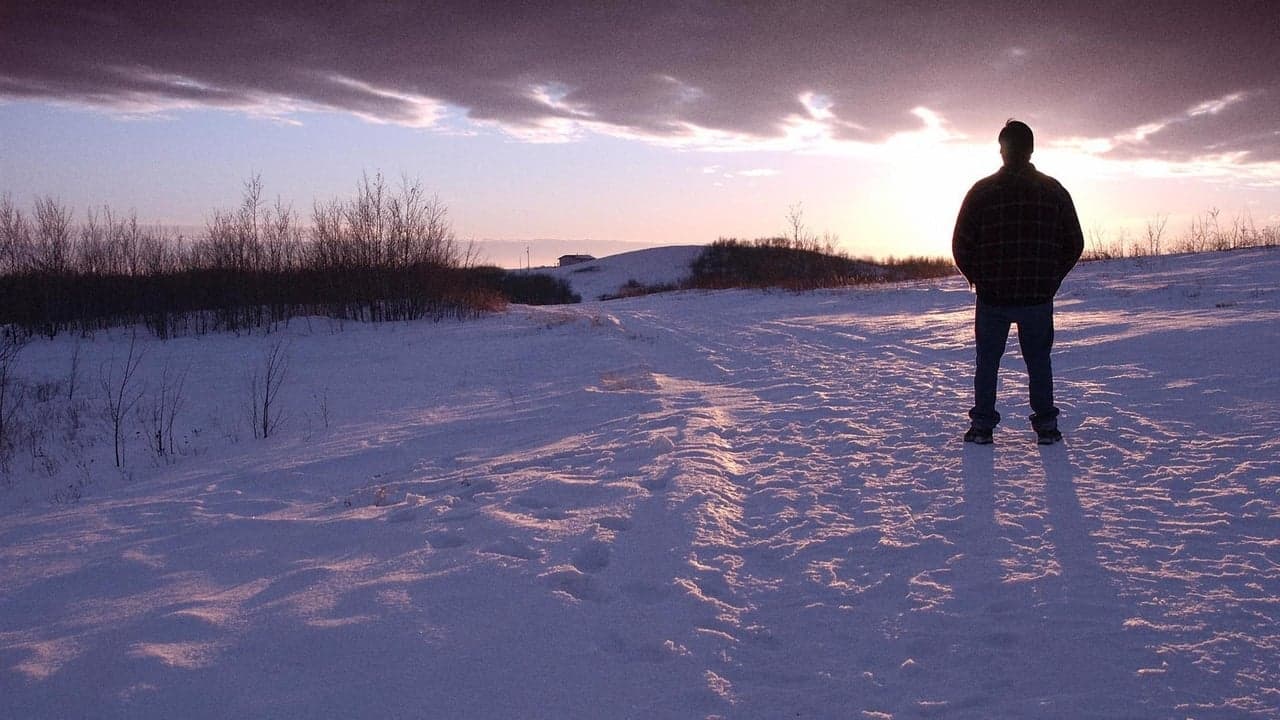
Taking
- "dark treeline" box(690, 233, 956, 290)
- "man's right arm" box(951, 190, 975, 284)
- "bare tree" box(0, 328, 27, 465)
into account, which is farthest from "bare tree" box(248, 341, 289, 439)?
"dark treeline" box(690, 233, 956, 290)

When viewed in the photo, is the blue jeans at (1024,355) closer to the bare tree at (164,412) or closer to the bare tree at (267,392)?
the bare tree at (267,392)

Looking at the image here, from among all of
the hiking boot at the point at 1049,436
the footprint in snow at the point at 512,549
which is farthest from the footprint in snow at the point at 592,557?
the hiking boot at the point at 1049,436

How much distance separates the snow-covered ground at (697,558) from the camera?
263cm

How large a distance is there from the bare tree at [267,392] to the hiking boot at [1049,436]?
24.1 feet

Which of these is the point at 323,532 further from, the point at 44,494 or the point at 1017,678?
the point at 44,494

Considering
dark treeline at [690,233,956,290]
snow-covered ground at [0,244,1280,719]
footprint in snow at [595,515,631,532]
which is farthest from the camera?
dark treeline at [690,233,956,290]

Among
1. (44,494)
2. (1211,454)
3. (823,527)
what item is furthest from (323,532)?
(1211,454)

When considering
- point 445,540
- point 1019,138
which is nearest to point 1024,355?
A: point 1019,138

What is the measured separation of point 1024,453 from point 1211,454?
3.38ft

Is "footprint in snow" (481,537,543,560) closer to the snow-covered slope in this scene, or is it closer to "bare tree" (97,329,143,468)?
"bare tree" (97,329,143,468)

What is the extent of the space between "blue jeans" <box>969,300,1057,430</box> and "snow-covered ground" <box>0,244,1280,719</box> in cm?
29

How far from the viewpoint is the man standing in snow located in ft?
17.5

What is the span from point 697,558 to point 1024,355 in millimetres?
3140

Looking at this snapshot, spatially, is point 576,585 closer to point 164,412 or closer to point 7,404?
point 164,412
